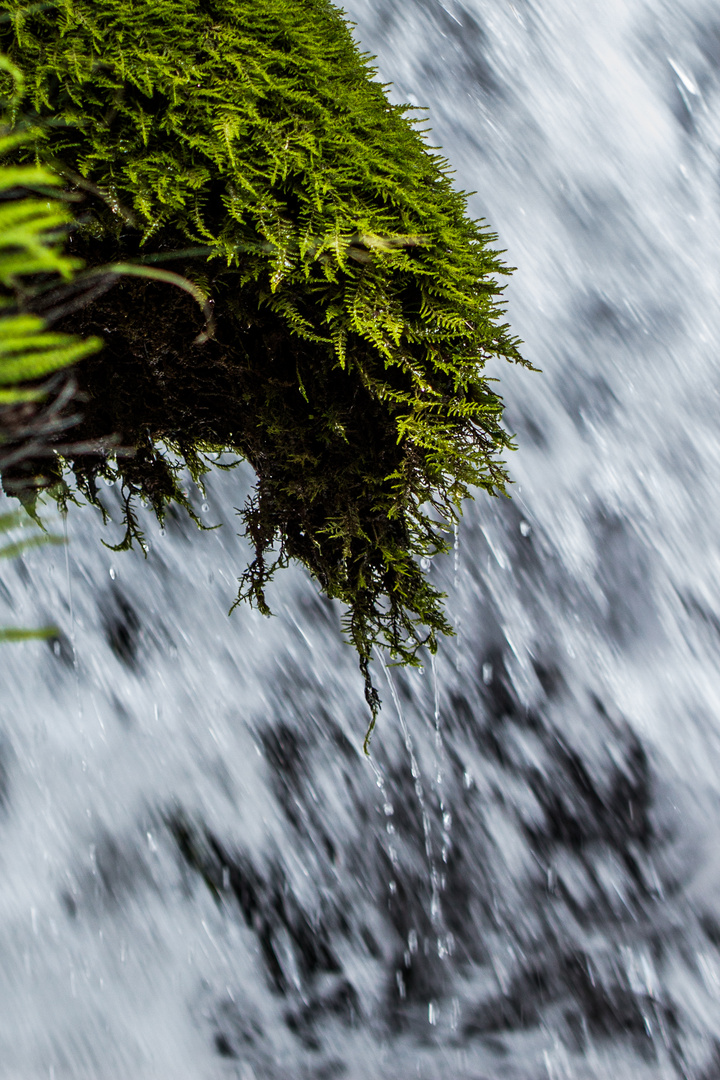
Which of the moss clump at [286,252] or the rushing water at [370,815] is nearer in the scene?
the moss clump at [286,252]

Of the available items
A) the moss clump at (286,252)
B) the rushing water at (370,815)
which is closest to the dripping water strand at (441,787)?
the rushing water at (370,815)

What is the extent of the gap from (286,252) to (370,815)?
75.1 inches

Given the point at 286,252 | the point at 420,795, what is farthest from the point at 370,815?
the point at 286,252

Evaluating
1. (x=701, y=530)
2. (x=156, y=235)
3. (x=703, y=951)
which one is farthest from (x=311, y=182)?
(x=703, y=951)

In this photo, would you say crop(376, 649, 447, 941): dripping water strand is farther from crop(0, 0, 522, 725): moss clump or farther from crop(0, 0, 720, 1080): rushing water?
crop(0, 0, 522, 725): moss clump

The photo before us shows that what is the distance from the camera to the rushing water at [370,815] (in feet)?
8.55

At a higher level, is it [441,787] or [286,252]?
[286,252]

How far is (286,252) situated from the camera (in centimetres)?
130

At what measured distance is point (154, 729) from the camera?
2.70 metres

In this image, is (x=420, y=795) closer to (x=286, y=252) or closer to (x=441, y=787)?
(x=441, y=787)

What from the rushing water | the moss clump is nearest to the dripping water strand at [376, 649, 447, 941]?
the rushing water

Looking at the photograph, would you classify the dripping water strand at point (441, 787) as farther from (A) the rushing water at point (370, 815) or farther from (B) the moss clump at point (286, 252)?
(B) the moss clump at point (286, 252)

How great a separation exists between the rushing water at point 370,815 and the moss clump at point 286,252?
1266 millimetres

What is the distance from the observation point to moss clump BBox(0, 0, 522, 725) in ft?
→ 4.25
